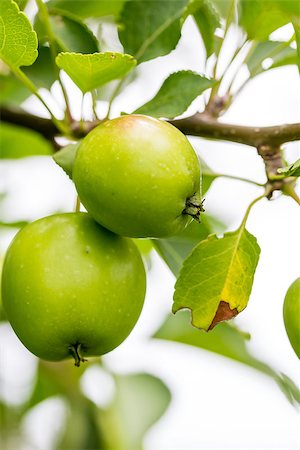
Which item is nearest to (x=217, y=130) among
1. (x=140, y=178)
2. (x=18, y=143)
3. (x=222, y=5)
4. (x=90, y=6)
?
(x=140, y=178)

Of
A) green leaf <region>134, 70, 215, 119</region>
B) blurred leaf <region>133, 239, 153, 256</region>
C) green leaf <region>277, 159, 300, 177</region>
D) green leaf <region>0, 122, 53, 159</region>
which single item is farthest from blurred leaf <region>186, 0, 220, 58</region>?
green leaf <region>0, 122, 53, 159</region>

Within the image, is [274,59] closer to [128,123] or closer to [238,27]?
[238,27]

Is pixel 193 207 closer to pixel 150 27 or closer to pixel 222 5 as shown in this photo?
pixel 150 27

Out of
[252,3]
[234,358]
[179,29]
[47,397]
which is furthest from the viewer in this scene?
[47,397]

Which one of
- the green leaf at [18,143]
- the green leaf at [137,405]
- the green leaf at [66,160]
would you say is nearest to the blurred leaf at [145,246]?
the green leaf at [18,143]

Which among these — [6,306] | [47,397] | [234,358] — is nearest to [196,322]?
[6,306]

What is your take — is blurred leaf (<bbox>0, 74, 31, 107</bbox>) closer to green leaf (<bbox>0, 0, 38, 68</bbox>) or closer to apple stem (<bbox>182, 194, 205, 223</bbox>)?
green leaf (<bbox>0, 0, 38, 68</bbox>)

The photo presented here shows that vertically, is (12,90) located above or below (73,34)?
below
